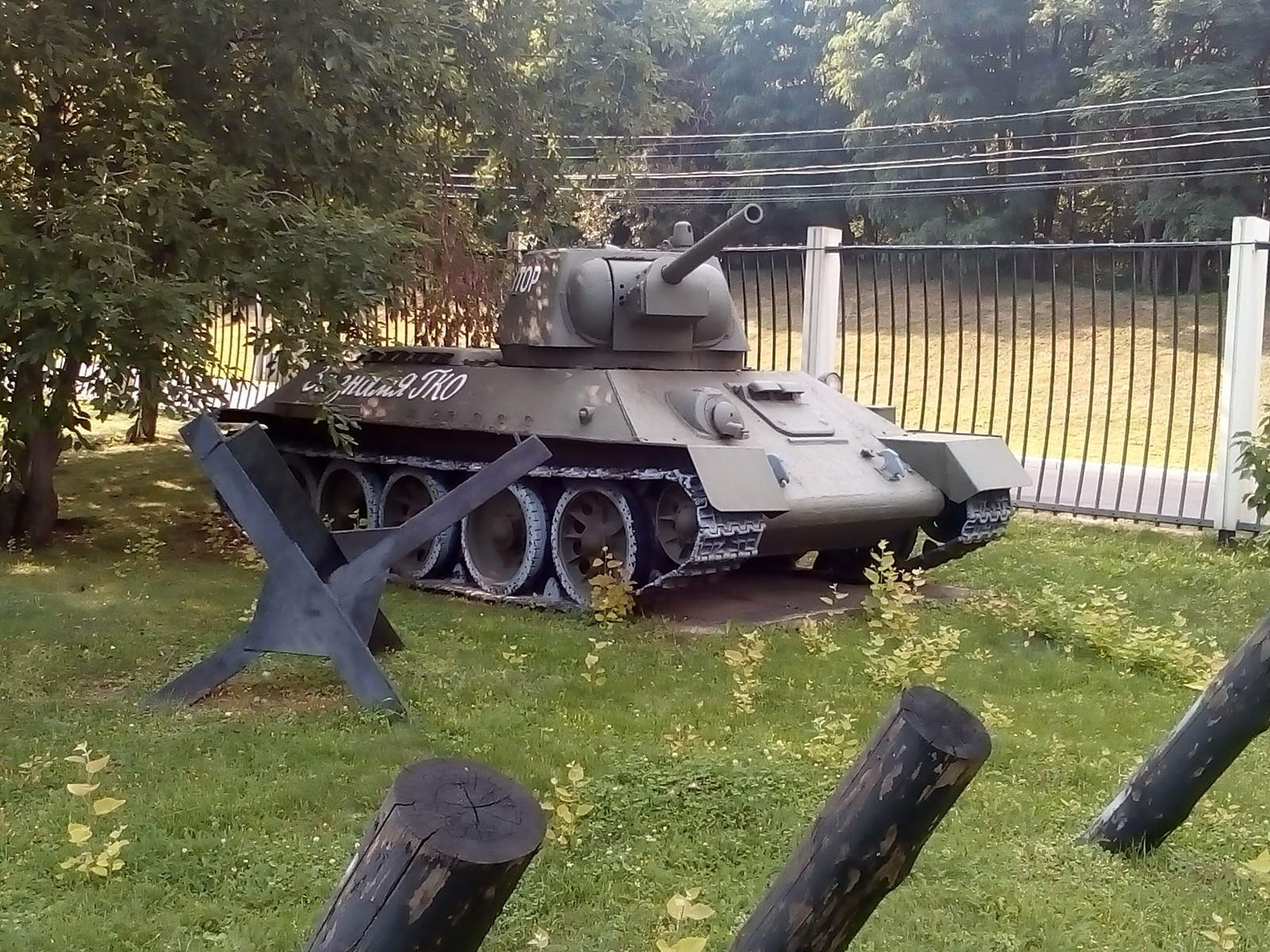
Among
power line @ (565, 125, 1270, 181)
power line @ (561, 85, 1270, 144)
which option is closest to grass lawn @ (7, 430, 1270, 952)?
power line @ (561, 85, 1270, 144)

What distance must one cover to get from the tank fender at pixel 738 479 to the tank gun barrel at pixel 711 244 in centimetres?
124

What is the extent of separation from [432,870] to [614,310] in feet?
22.9

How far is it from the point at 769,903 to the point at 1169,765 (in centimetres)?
191

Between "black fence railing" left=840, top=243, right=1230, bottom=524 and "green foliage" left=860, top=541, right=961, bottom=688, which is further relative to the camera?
"black fence railing" left=840, top=243, right=1230, bottom=524

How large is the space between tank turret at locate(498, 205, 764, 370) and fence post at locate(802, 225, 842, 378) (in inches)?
150

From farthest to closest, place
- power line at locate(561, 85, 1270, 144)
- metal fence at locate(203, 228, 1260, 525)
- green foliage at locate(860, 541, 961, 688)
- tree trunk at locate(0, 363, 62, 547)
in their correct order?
power line at locate(561, 85, 1270, 144), metal fence at locate(203, 228, 1260, 525), tree trunk at locate(0, 363, 62, 547), green foliage at locate(860, 541, 961, 688)

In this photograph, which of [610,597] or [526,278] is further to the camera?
[526,278]

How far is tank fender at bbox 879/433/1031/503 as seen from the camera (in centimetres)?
851

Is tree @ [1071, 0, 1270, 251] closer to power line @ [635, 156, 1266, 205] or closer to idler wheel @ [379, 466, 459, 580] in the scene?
power line @ [635, 156, 1266, 205]

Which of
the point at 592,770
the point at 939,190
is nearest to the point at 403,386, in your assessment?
the point at 592,770

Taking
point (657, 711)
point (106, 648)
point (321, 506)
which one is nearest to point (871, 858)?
point (657, 711)

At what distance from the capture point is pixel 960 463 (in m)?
8.52

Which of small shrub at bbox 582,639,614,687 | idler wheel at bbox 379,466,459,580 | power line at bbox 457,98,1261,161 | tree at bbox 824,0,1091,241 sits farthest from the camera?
tree at bbox 824,0,1091,241

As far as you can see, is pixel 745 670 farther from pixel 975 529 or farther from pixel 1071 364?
pixel 1071 364
